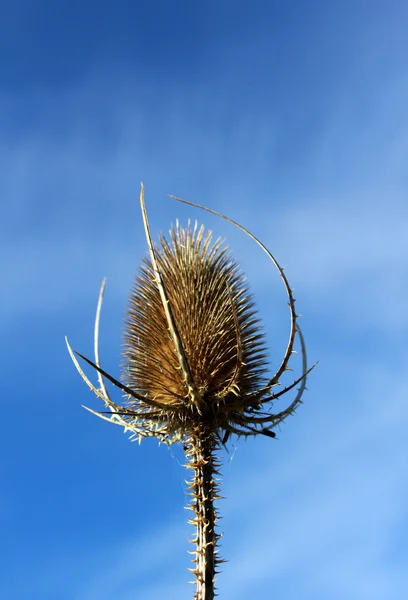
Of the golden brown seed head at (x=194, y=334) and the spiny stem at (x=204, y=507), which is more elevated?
the golden brown seed head at (x=194, y=334)

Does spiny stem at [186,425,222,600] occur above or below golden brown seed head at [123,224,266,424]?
below

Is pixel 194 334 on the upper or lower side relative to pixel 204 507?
upper

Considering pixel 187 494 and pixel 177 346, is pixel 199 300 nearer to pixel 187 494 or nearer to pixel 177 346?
pixel 177 346

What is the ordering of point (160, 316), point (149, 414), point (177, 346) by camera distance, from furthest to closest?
point (160, 316) < point (149, 414) < point (177, 346)

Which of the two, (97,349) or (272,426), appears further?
(97,349)

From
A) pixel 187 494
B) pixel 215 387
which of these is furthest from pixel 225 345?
pixel 187 494
